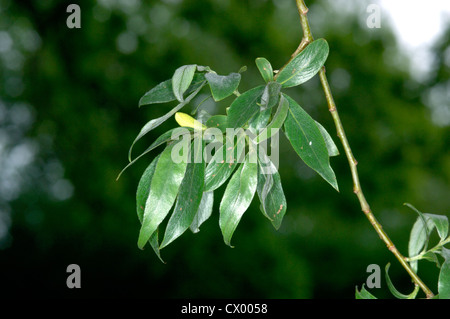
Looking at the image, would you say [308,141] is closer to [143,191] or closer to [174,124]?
[143,191]

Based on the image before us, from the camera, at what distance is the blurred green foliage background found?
283cm

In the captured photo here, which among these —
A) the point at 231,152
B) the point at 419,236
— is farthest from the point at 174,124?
the point at 231,152

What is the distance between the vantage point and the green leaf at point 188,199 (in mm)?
473

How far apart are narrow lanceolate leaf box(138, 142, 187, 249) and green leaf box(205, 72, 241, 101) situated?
0.28 feet

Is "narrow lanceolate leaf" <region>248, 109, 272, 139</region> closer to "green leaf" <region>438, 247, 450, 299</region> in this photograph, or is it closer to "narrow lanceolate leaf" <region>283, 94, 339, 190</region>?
"narrow lanceolate leaf" <region>283, 94, 339, 190</region>

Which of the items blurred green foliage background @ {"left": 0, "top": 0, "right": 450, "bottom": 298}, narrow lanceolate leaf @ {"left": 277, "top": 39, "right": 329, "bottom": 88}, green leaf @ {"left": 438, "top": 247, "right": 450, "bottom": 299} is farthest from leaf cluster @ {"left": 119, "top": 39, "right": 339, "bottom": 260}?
blurred green foliage background @ {"left": 0, "top": 0, "right": 450, "bottom": 298}

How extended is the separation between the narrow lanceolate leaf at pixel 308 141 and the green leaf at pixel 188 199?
0.10 m

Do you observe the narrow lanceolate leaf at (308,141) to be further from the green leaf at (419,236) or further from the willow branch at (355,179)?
the green leaf at (419,236)

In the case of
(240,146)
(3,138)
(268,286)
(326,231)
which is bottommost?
(240,146)

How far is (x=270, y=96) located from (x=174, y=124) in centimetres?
251
